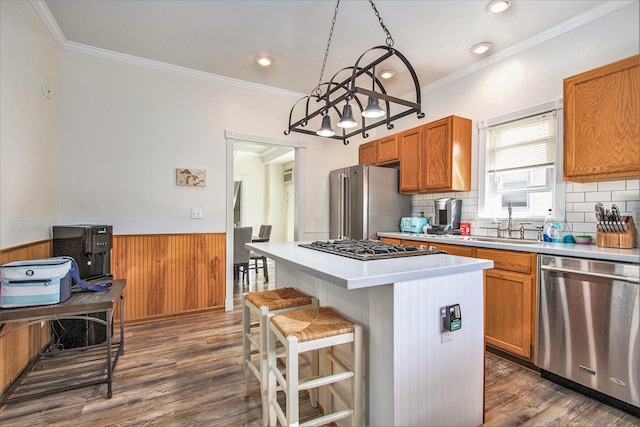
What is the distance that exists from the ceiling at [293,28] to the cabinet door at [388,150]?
87cm

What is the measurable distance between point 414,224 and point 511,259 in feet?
4.60

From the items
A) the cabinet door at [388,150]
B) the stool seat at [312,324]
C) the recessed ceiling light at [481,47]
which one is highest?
the recessed ceiling light at [481,47]

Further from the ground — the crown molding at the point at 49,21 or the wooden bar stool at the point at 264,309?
the crown molding at the point at 49,21

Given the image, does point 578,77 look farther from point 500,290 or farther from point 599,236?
point 500,290

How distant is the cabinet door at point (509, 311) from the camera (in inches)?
89.4

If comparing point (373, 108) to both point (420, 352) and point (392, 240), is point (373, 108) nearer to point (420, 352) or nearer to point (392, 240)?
point (420, 352)

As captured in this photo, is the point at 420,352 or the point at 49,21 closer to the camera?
the point at 420,352

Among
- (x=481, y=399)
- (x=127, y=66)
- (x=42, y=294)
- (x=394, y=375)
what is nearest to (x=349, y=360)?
(x=394, y=375)

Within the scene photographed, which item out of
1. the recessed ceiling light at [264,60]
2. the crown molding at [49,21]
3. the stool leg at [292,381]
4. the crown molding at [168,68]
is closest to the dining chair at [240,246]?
the crown molding at [168,68]

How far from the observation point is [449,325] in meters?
1.46

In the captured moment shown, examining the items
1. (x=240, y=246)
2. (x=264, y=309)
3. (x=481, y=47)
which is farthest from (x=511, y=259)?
(x=240, y=246)

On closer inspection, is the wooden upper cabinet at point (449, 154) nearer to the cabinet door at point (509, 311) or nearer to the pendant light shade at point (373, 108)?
the cabinet door at point (509, 311)

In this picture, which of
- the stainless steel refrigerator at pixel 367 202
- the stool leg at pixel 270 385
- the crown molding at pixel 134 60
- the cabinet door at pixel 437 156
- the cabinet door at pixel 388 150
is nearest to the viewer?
the stool leg at pixel 270 385

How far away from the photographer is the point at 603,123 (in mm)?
2186
